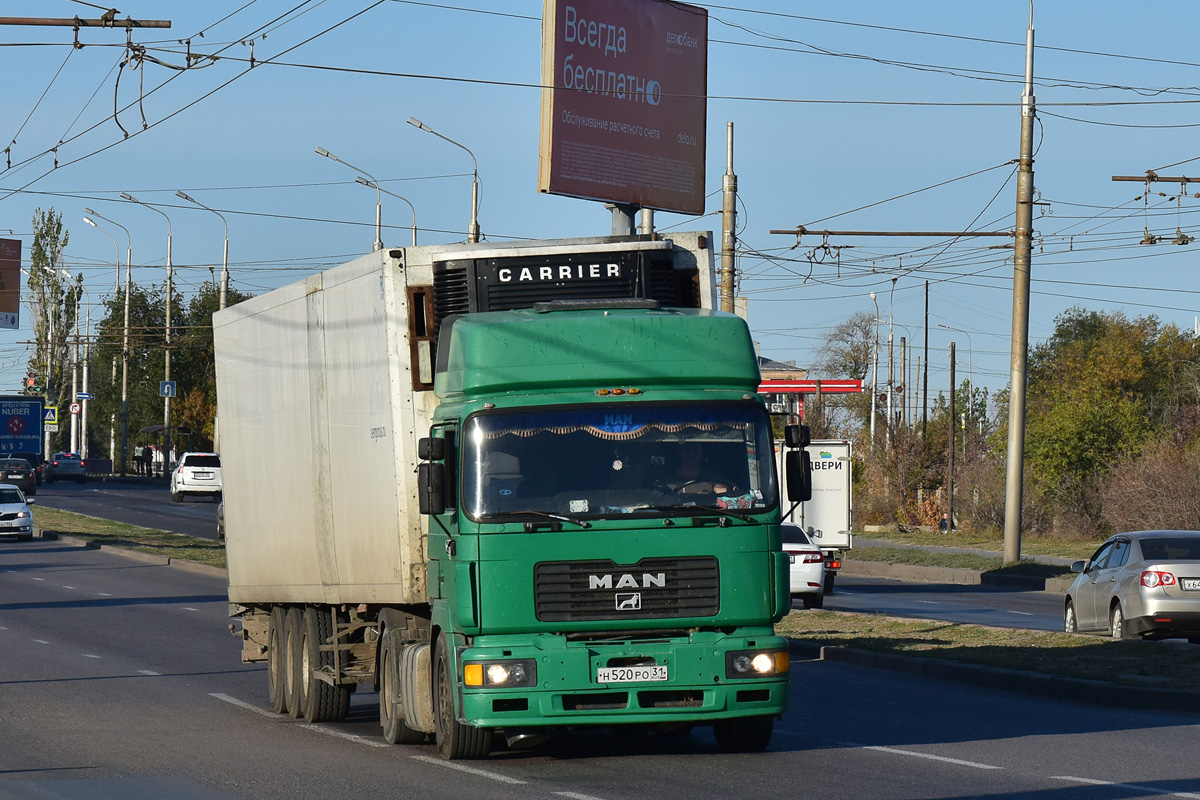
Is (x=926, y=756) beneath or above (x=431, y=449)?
beneath

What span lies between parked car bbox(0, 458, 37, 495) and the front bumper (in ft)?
200

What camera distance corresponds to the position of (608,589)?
10.2 meters

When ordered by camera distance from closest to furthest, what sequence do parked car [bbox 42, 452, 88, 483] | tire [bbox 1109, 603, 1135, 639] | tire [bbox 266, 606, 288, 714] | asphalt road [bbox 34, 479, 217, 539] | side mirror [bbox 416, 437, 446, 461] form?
1. side mirror [bbox 416, 437, 446, 461]
2. tire [bbox 266, 606, 288, 714]
3. tire [bbox 1109, 603, 1135, 639]
4. asphalt road [bbox 34, 479, 217, 539]
5. parked car [bbox 42, 452, 88, 483]

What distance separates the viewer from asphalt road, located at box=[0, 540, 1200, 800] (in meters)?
9.66

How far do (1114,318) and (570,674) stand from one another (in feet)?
264

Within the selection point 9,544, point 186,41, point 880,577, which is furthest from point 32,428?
point 186,41

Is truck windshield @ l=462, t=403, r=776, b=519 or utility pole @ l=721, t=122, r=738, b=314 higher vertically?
utility pole @ l=721, t=122, r=738, b=314

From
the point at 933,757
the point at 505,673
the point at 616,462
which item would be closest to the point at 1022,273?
the point at 933,757

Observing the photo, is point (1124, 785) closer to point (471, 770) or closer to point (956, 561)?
point (471, 770)

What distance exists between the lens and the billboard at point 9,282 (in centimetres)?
5481

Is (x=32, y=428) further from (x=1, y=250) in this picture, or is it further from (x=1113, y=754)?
(x=1113, y=754)

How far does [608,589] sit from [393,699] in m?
2.57

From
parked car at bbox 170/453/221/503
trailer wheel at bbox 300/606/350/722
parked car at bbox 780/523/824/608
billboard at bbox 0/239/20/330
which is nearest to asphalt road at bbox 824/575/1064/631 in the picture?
parked car at bbox 780/523/824/608

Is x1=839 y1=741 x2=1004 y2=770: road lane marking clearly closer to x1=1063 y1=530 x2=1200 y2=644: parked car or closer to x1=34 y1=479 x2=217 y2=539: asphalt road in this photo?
x1=1063 y1=530 x2=1200 y2=644: parked car
